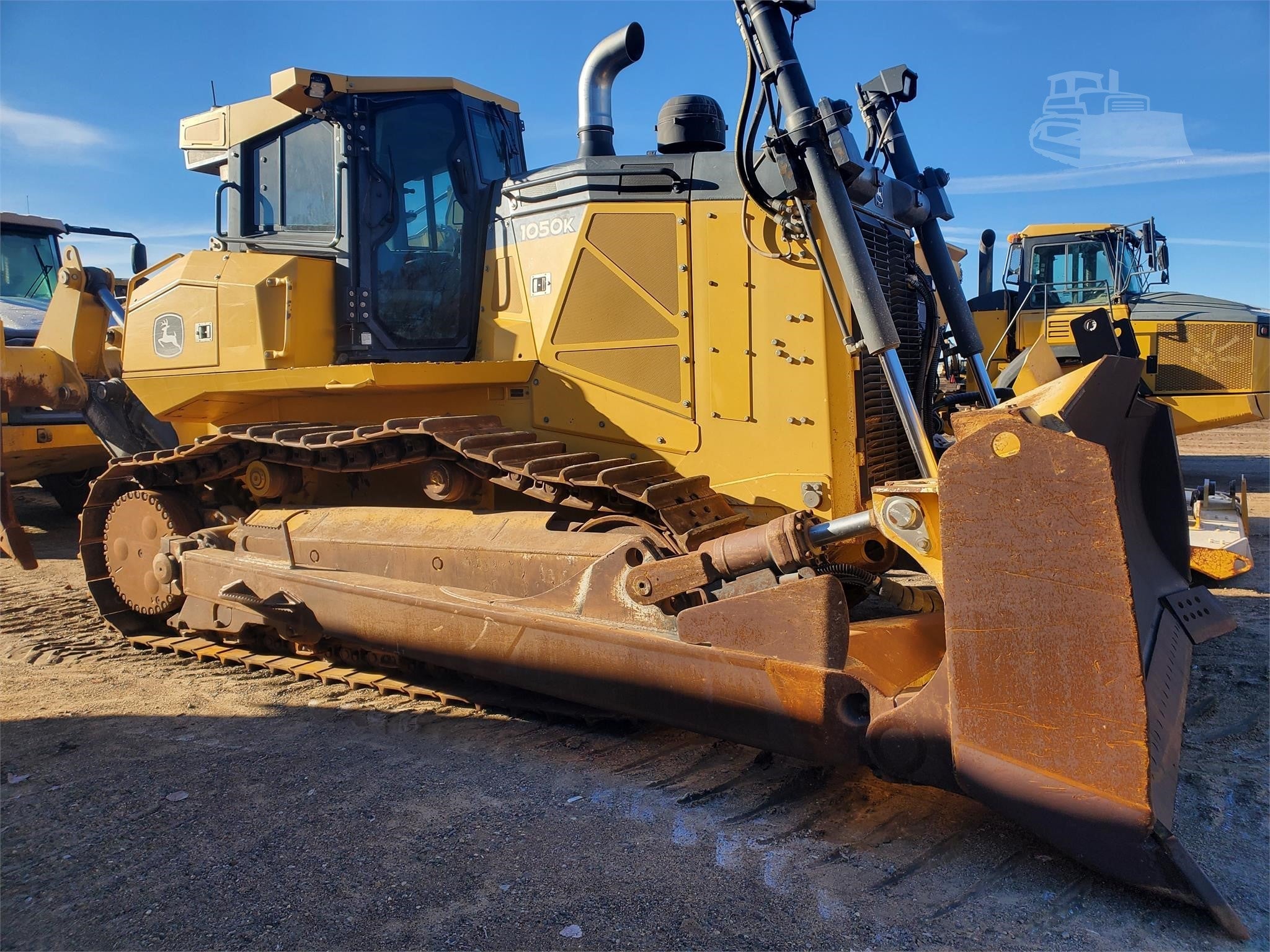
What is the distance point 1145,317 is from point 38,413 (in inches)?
A: 479

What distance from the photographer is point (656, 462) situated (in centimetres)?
418

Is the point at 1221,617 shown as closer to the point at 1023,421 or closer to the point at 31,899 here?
the point at 1023,421

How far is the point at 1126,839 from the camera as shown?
2439mm

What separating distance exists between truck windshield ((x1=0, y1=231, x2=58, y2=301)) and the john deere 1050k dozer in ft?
23.7

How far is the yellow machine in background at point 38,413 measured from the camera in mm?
8750

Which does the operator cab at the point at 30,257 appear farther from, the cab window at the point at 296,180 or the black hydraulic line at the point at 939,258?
the black hydraulic line at the point at 939,258

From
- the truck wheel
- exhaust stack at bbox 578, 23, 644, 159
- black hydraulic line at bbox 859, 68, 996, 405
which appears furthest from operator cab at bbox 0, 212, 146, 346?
black hydraulic line at bbox 859, 68, 996, 405

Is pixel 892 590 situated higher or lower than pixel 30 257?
lower

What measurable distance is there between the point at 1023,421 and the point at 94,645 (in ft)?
17.7

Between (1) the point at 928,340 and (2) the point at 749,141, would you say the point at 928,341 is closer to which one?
(1) the point at 928,340

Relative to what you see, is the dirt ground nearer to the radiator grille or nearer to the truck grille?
the truck grille

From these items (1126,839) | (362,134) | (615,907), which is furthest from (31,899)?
(362,134)

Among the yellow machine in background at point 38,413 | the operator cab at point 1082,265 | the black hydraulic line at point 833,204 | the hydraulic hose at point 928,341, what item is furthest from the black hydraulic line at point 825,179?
the operator cab at point 1082,265

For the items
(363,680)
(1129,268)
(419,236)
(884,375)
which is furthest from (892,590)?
(1129,268)
